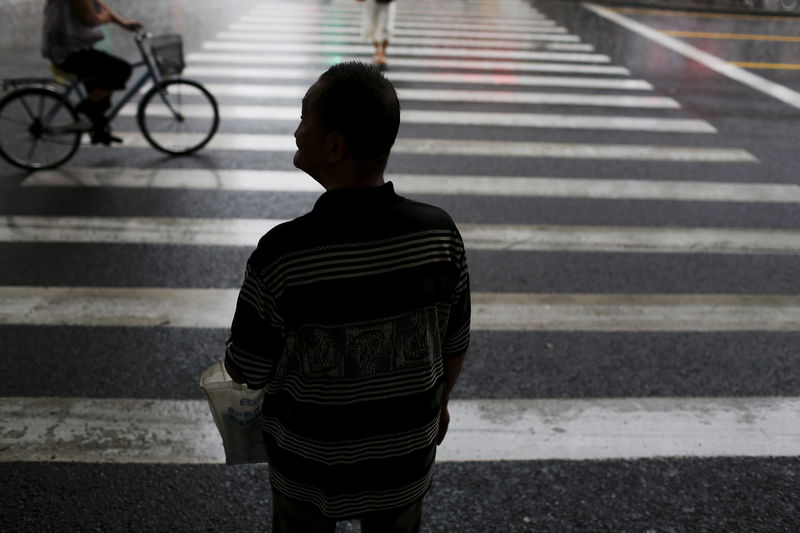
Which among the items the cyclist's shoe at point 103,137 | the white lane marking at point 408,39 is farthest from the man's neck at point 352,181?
the white lane marking at point 408,39

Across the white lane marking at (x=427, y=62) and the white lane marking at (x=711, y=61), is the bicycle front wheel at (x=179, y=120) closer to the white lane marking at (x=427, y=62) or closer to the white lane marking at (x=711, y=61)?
the white lane marking at (x=427, y=62)

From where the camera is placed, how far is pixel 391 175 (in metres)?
7.40

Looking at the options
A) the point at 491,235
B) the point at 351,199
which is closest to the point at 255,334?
the point at 351,199

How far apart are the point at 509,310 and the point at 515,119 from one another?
4.89 meters

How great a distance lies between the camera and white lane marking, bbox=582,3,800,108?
11258mm

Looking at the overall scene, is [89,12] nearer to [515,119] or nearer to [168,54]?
[168,54]

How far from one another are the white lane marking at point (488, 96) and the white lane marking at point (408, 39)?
3141 mm

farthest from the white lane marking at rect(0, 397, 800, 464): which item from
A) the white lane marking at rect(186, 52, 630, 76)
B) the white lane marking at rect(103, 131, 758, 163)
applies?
the white lane marking at rect(186, 52, 630, 76)

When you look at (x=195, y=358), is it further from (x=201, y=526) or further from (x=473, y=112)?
(x=473, y=112)

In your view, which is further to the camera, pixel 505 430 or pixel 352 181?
pixel 505 430

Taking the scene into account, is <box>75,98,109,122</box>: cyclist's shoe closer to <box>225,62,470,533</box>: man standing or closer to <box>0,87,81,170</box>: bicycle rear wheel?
<box>0,87,81,170</box>: bicycle rear wheel

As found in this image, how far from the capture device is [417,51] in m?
12.8

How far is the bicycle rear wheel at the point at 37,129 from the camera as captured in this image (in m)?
6.75

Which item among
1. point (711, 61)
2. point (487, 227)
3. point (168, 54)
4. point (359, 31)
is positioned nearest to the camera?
point (487, 227)
